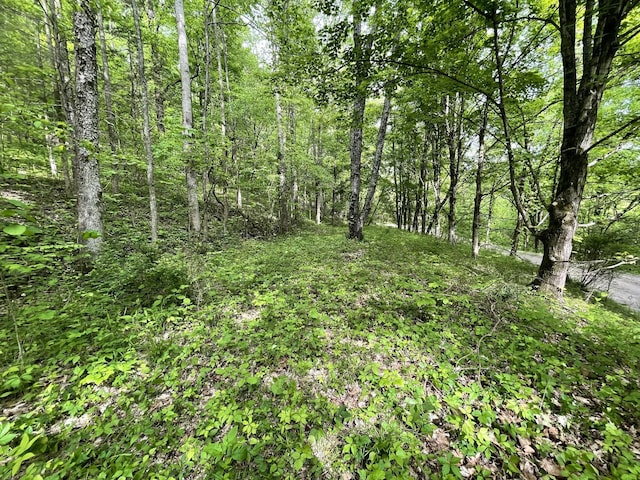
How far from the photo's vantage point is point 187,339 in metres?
3.44

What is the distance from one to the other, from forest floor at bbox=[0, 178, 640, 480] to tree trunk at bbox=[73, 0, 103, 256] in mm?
1295

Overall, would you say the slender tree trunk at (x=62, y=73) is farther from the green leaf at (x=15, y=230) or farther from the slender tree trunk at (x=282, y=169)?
the slender tree trunk at (x=282, y=169)

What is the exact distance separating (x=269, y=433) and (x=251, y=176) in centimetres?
1167

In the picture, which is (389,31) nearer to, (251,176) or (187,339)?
(187,339)

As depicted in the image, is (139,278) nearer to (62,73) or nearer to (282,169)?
(62,73)

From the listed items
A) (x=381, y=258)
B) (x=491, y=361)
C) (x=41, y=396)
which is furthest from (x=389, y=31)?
(x=41, y=396)

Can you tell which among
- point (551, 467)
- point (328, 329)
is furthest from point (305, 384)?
point (551, 467)

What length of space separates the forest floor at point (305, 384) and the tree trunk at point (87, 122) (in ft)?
4.25

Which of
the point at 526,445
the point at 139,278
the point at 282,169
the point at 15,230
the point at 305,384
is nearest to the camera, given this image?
the point at 15,230

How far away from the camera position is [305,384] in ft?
9.02

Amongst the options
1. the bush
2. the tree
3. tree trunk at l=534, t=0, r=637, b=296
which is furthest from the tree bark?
the bush

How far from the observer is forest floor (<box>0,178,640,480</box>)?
2004 mm

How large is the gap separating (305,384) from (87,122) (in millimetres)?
6881

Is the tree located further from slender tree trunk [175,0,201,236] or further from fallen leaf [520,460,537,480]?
fallen leaf [520,460,537,480]
